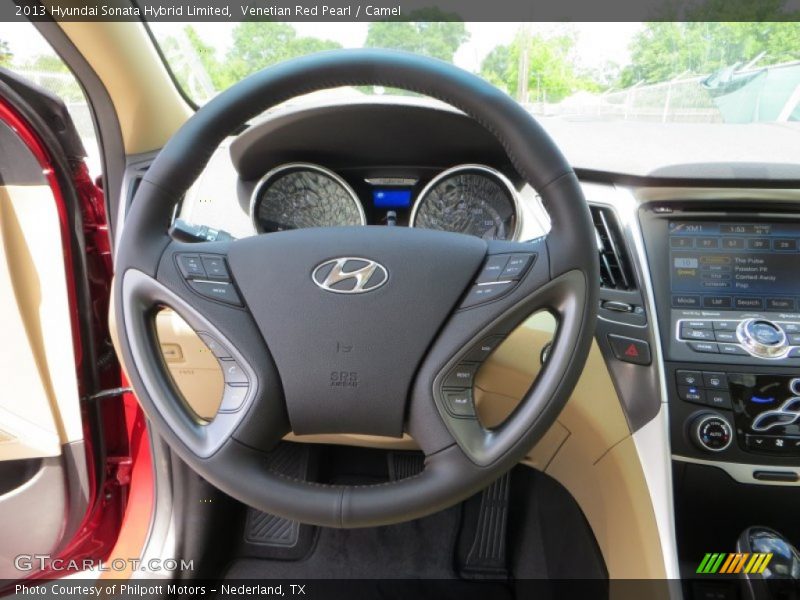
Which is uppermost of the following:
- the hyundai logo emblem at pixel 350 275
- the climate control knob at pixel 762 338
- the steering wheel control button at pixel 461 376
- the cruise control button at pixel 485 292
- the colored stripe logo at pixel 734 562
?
the hyundai logo emblem at pixel 350 275

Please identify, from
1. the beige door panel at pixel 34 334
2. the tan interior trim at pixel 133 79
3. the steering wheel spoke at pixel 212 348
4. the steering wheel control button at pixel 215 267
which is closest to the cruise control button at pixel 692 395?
the steering wheel spoke at pixel 212 348

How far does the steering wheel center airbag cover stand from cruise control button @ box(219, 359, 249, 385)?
6 cm

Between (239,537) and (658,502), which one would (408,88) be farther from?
(239,537)

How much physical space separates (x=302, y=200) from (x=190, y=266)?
50 centimetres

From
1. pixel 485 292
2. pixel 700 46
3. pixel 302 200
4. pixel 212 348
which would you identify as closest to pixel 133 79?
pixel 302 200

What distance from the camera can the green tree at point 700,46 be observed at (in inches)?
53.7

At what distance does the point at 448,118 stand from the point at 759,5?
0.77 m

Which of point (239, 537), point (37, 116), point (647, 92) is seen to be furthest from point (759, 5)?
point (239, 537)

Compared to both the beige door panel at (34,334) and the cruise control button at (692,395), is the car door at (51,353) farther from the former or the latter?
the cruise control button at (692,395)

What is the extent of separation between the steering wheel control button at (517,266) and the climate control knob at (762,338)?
0.66 m

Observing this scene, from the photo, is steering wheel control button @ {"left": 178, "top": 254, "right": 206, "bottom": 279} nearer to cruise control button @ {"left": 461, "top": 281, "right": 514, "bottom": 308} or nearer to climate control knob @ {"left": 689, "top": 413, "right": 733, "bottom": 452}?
cruise control button @ {"left": 461, "top": 281, "right": 514, "bottom": 308}

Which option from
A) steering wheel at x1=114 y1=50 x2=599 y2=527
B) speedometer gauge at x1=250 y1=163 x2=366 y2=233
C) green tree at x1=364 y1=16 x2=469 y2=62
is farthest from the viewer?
speedometer gauge at x1=250 y1=163 x2=366 y2=233

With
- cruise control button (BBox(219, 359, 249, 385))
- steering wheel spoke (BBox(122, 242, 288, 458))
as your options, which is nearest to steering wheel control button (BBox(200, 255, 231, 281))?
steering wheel spoke (BBox(122, 242, 288, 458))

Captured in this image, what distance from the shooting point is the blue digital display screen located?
54.9 inches
